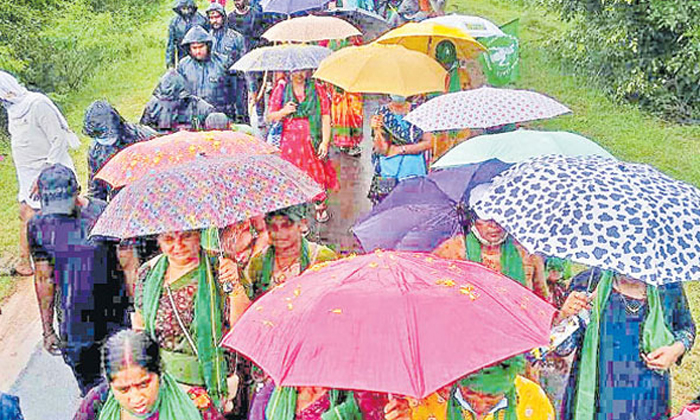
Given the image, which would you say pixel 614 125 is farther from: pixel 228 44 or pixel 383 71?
pixel 383 71

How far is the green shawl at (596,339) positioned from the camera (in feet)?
13.0

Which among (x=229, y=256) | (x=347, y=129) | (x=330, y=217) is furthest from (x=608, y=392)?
(x=347, y=129)

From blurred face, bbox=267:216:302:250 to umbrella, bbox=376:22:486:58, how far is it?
426cm

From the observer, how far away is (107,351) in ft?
11.7

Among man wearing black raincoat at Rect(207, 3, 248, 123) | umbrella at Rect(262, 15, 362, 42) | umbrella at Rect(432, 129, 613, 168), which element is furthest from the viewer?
man wearing black raincoat at Rect(207, 3, 248, 123)

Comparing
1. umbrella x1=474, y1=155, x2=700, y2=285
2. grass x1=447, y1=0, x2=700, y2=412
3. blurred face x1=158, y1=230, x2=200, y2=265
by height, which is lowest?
grass x1=447, y1=0, x2=700, y2=412

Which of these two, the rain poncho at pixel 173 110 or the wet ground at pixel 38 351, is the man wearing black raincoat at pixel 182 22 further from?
the rain poncho at pixel 173 110

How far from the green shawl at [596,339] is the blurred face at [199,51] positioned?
19.6 feet

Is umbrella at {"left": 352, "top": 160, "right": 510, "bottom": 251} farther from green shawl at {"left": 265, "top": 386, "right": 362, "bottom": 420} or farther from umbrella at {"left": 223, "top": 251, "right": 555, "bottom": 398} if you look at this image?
green shawl at {"left": 265, "top": 386, "right": 362, "bottom": 420}

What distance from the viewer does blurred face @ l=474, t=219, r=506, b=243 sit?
15.2ft

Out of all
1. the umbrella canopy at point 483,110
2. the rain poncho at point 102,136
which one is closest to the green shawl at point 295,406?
the umbrella canopy at point 483,110

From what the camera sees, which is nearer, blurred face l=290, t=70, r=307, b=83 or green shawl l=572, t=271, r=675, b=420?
green shawl l=572, t=271, r=675, b=420

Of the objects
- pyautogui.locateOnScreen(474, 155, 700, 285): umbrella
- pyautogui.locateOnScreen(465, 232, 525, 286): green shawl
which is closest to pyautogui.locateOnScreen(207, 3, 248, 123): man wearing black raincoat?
pyautogui.locateOnScreen(465, 232, 525, 286): green shawl

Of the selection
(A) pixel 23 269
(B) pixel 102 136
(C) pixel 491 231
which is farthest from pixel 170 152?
(A) pixel 23 269
